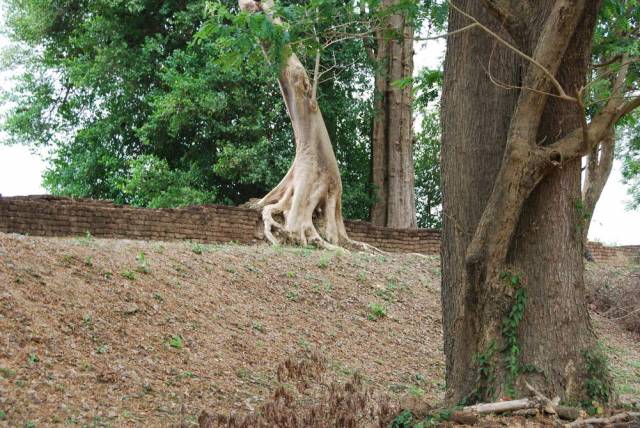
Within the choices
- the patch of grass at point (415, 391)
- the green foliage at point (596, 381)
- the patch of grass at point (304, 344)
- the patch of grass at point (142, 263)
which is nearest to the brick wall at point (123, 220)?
the patch of grass at point (142, 263)

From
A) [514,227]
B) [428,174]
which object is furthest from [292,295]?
[428,174]

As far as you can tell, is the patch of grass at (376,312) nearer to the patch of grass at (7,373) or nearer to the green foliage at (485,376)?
the green foliage at (485,376)

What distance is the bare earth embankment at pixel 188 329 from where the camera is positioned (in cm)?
627

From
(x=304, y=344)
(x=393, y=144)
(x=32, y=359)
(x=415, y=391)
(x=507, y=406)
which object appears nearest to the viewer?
(x=507, y=406)

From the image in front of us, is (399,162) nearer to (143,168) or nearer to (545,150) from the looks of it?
(143,168)

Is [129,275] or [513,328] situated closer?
[513,328]

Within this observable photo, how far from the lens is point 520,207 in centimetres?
571

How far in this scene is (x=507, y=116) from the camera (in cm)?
619

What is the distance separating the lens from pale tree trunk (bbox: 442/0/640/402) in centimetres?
571

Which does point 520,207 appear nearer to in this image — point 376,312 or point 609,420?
point 609,420

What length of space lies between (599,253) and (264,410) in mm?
16337

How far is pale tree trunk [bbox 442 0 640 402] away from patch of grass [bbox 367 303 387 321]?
4.14 m

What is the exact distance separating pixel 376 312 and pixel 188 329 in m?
3.42

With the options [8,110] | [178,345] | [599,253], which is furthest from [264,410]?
[8,110]
